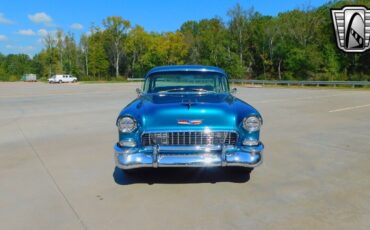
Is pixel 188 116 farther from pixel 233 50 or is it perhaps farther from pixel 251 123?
pixel 233 50

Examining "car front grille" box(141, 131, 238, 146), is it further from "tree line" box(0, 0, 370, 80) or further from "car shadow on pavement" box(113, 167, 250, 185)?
"tree line" box(0, 0, 370, 80)

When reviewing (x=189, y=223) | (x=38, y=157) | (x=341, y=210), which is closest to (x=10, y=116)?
(x=38, y=157)

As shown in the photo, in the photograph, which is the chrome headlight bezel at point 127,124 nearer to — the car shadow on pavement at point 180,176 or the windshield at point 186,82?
the car shadow on pavement at point 180,176

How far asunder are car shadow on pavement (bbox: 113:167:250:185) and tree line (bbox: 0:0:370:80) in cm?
3570

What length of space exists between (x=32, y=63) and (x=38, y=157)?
11076 cm

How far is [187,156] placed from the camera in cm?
443

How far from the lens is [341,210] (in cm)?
385

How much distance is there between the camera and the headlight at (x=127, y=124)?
4543mm

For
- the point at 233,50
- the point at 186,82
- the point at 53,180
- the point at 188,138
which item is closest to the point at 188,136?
the point at 188,138

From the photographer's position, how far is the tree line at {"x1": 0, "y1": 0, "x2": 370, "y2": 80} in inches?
1688

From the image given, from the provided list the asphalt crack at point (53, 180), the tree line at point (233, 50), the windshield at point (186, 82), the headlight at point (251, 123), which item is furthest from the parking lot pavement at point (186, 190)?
the tree line at point (233, 50)

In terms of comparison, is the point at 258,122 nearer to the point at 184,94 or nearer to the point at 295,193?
the point at 295,193

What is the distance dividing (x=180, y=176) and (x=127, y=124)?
122 centimetres

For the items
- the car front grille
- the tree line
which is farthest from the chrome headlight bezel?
the tree line
